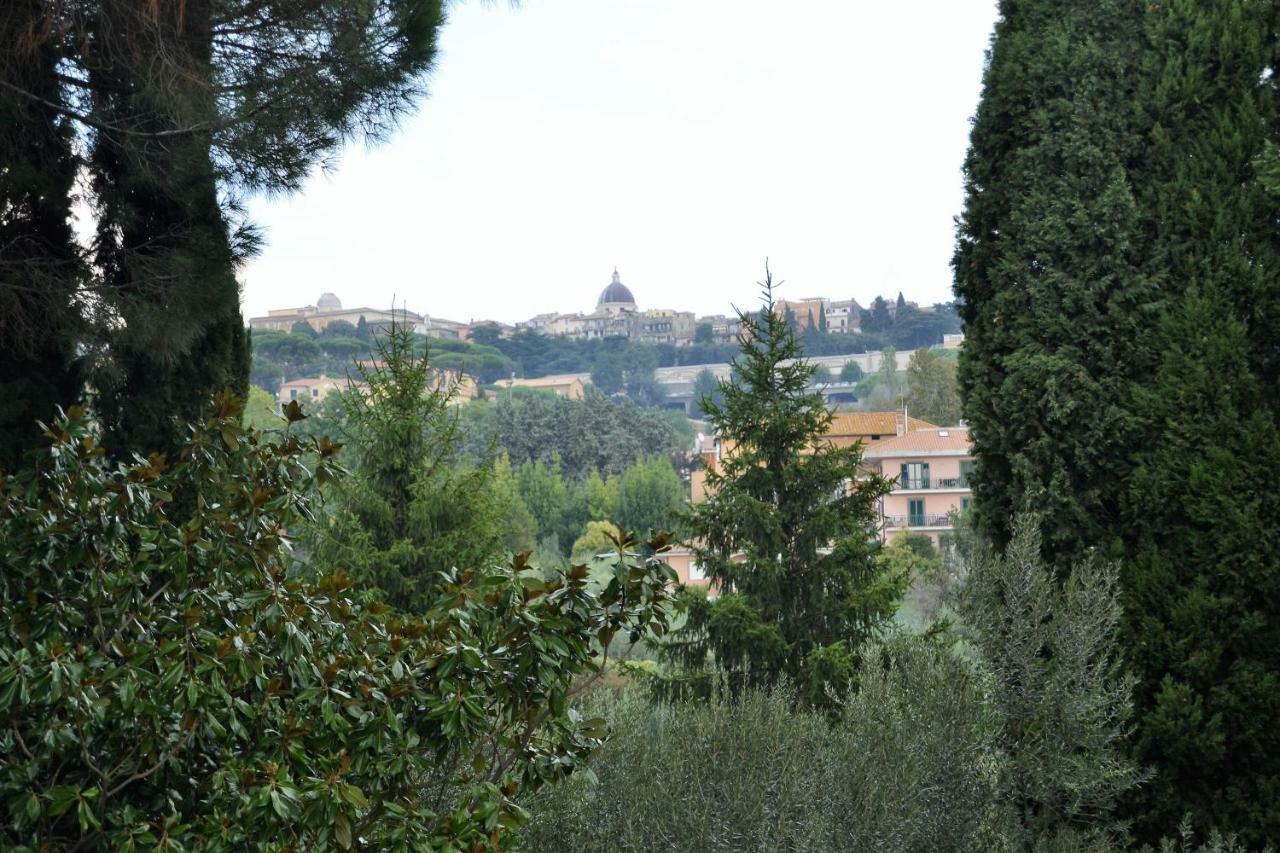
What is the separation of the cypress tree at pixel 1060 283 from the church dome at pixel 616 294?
104 meters

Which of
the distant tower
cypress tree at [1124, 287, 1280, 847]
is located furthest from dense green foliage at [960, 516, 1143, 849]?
the distant tower

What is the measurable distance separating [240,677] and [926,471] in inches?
1426

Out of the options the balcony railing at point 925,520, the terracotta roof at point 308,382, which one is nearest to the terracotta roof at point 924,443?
the balcony railing at point 925,520

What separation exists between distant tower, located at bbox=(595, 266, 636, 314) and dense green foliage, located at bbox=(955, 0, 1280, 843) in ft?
335

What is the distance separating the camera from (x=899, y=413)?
3969 cm

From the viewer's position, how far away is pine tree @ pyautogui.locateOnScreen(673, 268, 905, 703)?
22.6 ft

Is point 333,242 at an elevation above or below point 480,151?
below

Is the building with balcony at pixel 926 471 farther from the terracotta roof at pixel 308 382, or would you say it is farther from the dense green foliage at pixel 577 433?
the terracotta roof at pixel 308 382

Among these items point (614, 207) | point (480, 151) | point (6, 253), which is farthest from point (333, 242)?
point (6, 253)

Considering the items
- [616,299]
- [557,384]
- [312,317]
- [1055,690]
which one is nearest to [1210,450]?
[1055,690]

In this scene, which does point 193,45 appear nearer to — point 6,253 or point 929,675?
point 6,253

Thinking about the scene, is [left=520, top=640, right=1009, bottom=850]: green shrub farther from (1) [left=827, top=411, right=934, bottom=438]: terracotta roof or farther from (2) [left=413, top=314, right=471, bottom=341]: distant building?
(2) [left=413, top=314, right=471, bottom=341]: distant building

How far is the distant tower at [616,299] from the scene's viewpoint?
107438 mm

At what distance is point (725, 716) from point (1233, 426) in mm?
2284
